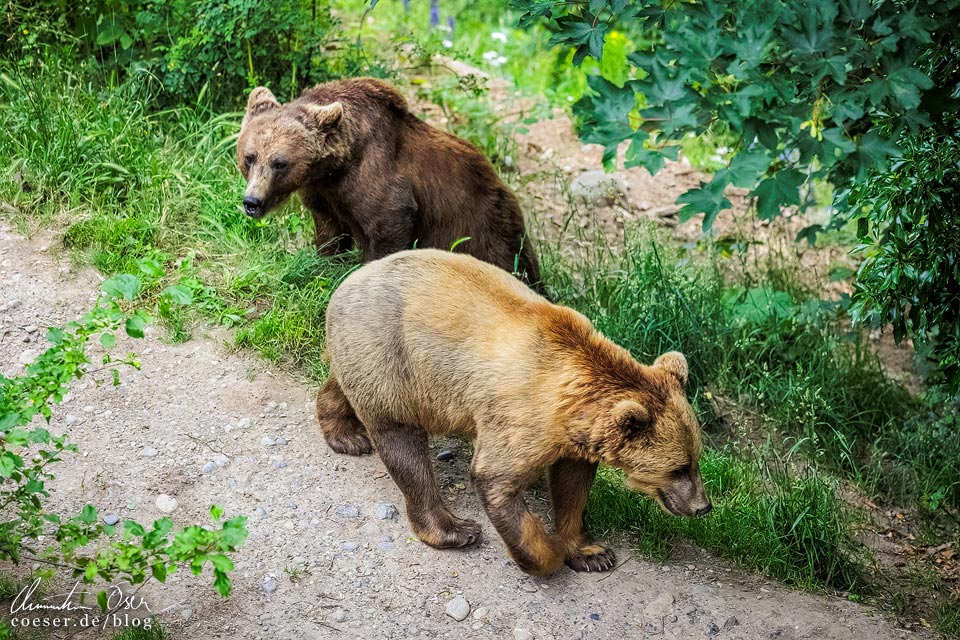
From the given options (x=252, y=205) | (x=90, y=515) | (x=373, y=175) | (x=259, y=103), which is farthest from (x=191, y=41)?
(x=90, y=515)

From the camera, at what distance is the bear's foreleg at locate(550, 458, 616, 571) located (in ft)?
16.8

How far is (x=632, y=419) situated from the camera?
4.64 metres

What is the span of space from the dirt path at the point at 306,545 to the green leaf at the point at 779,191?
2.36 m

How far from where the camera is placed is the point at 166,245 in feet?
23.4

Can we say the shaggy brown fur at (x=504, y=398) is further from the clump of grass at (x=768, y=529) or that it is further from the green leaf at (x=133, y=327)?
Answer: the green leaf at (x=133, y=327)

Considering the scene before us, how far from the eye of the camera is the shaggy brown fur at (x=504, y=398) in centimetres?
478

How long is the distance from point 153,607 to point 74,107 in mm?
4542

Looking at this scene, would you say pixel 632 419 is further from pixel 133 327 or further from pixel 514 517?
pixel 133 327

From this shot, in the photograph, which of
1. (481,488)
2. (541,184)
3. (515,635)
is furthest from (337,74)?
(515,635)

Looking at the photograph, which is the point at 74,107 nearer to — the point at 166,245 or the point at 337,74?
the point at 166,245

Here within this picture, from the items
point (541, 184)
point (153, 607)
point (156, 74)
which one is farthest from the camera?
point (541, 184)

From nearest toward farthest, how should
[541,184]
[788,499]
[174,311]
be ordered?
[788,499] < [174,311] < [541,184]

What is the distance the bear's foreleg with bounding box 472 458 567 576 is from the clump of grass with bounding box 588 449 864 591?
738 millimetres

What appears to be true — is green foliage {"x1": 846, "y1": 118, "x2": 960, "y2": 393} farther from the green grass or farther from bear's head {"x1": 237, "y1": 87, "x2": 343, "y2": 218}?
bear's head {"x1": 237, "y1": 87, "x2": 343, "y2": 218}
